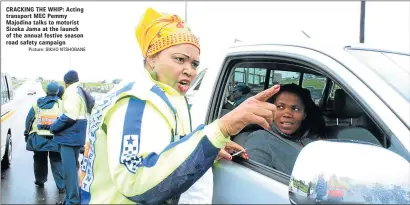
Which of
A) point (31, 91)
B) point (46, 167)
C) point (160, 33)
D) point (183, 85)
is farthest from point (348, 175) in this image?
point (46, 167)

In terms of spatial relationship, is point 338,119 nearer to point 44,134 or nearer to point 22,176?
point 44,134

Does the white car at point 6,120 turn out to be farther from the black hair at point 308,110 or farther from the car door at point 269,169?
the car door at point 269,169

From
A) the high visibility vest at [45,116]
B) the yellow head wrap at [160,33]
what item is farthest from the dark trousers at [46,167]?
the yellow head wrap at [160,33]

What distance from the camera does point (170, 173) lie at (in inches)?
61.7

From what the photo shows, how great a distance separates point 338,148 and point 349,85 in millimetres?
348

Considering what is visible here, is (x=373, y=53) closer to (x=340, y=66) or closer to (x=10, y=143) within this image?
(x=340, y=66)

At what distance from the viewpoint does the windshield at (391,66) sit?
181cm

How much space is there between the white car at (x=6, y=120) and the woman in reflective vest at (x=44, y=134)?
1420mm

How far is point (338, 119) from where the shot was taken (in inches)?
116

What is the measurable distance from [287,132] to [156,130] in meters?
1.13

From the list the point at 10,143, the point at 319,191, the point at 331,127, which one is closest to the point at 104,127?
the point at 319,191

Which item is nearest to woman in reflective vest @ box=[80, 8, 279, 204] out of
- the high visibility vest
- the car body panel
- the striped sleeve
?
the striped sleeve

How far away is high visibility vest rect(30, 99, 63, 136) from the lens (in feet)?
21.7

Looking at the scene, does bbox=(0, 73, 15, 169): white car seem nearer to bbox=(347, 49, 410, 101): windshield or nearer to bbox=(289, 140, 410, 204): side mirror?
bbox=(347, 49, 410, 101): windshield
